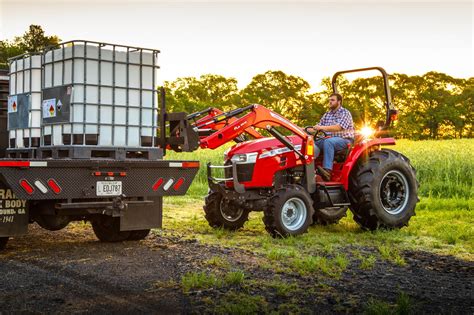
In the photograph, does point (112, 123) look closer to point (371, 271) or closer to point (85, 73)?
point (85, 73)

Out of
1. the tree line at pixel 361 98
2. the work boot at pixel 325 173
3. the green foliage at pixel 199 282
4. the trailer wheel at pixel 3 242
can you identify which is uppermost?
the tree line at pixel 361 98

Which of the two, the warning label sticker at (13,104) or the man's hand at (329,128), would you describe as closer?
the warning label sticker at (13,104)

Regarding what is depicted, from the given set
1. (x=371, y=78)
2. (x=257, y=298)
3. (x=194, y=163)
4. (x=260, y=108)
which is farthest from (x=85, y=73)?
(x=371, y=78)

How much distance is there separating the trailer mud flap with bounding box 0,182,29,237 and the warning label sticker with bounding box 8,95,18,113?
53.3 inches

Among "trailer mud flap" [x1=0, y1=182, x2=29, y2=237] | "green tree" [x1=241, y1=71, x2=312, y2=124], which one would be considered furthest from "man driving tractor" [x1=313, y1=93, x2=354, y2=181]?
"green tree" [x1=241, y1=71, x2=312, y2=124]

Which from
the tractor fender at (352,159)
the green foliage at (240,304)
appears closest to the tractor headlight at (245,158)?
the tractor fender at (352,159)

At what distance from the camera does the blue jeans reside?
10.9 metres

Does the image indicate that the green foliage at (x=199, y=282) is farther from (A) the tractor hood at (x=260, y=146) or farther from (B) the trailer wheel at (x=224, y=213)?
(B) the trailer wheel at (x=224, y=213)

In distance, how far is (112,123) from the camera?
8.67 m

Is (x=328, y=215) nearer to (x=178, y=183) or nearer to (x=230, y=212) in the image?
(x=230, y=212)

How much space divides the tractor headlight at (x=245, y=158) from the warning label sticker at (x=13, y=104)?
3.16 meters

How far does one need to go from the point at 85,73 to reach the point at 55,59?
20.6 inches

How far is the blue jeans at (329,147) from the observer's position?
1091 cm

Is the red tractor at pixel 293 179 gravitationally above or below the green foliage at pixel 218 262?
above
